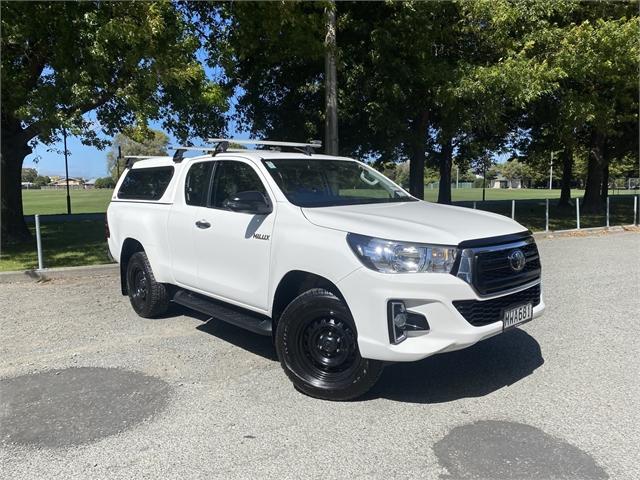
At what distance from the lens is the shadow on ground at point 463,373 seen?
13.9ft

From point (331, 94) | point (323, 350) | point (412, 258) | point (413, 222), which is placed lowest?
point (323, 350)

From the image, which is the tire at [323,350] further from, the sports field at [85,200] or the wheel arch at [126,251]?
the sports field at [85,200]

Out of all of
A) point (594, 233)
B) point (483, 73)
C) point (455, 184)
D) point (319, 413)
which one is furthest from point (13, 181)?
point (455, 184)

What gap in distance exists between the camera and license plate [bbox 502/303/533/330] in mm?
4035

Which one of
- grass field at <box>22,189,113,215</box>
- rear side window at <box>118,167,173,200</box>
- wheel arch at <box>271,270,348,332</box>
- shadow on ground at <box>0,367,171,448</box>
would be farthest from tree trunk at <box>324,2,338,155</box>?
grass field at <box>22,189,113,215</box>

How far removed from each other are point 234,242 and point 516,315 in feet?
8.00

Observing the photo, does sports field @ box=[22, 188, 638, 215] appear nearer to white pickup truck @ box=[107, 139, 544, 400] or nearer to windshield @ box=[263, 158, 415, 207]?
white pickup truck @ box=[107, 139, 544, 400]

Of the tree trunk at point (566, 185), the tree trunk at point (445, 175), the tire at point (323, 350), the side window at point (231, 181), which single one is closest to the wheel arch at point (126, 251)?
the side window at point (231, 181)

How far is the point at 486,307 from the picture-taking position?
3926 mm

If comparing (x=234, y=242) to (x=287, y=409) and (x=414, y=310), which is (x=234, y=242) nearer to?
(x=287, y=409)

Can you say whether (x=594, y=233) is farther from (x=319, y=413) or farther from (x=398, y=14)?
(x=319, y=413)

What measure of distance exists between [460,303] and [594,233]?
44.3 ft

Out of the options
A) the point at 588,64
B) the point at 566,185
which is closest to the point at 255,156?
the point at 588,64

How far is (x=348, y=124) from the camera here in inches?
613
